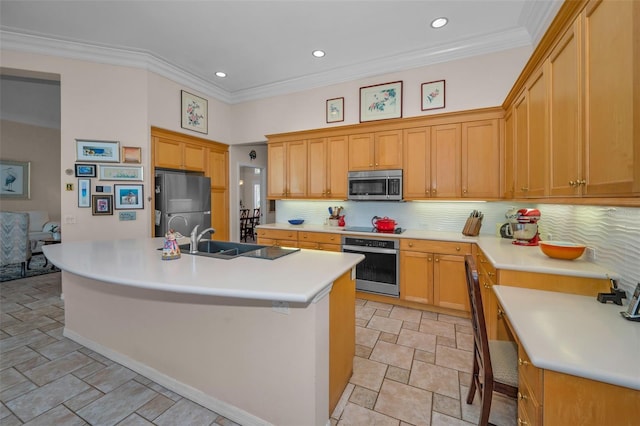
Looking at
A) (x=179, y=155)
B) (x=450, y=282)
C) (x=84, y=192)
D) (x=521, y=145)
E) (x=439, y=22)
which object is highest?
(x=439, y=22)

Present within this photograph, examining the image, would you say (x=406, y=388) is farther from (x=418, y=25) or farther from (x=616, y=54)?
(x=418, y=25)

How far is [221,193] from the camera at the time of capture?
16.6ft

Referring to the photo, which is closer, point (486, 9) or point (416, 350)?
point (416, 350)

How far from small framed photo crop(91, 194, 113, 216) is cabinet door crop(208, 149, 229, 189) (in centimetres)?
156

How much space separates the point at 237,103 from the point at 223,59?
1.27 m

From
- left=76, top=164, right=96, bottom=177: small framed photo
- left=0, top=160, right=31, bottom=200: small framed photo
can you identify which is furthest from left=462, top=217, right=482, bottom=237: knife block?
left=0, top=160, right=31, bottom=200: small framed photo

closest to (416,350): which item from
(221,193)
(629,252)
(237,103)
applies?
(629,252)

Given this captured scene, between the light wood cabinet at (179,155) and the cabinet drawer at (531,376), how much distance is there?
448 cm

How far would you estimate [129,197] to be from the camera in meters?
3.73

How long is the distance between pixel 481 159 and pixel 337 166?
1834mm

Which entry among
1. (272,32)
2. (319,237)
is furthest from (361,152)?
(272,32)

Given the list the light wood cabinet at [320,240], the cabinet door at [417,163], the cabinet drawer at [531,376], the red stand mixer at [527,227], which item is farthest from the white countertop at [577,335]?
the light wood cabinet at [320,240]

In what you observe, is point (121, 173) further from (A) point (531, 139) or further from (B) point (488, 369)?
(A) point (531, 139)

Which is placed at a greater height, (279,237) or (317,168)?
(317,168)
